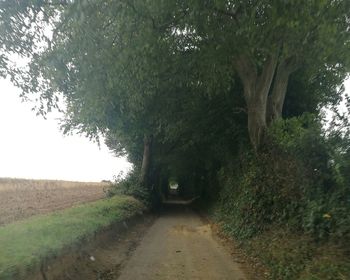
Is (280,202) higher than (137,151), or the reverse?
(137,151)

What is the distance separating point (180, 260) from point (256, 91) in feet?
24.4

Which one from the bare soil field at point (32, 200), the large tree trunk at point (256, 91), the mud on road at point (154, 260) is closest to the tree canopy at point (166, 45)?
the large tree trunk at point (256, 91)

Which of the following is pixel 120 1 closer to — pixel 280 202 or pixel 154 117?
pixel 280 202

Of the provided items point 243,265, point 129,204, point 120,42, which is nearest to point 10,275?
point 243,265

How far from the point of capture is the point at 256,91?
1616 centimetres

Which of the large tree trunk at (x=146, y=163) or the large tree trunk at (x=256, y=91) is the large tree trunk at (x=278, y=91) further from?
the large tree trunk at (x=146, y=163)

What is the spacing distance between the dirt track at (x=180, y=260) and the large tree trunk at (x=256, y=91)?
181 inches

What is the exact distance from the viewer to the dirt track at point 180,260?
10109mm

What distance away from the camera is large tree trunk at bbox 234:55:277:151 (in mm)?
15812

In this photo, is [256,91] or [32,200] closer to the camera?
→ [256,91]

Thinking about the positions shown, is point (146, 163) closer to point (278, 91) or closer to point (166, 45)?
point (278, 91)

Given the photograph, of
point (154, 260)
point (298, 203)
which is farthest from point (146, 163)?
point (298, 203)

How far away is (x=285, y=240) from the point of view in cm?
1104

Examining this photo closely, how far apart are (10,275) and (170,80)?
12116mm
